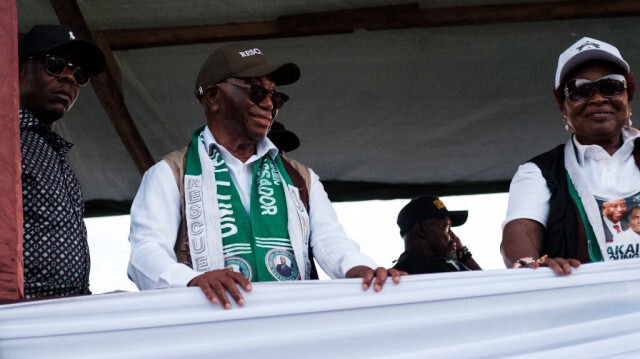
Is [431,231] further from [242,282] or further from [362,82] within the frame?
[242,282]

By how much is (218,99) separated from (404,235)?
2023mm

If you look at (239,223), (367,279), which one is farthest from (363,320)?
(239,223)

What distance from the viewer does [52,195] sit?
2801 mm

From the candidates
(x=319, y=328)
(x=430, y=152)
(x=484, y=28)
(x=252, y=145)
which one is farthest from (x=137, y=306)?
(x=430, y=152)

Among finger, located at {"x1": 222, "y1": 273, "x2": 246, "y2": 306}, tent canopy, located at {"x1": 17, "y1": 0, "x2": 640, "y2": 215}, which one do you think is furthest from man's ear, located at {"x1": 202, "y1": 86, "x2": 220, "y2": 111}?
tent canopy, located at {"x1": 17, "y1": 0, "x2": 640, "y2": 215}

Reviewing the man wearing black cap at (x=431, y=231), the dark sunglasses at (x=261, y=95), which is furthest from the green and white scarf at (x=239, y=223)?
the man wearing black cap at (x=431, y=231)

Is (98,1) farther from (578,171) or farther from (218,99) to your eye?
(578,171)

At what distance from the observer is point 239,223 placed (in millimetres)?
2789

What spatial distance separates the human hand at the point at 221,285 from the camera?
7.35 ft

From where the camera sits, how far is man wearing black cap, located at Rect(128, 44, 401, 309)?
264 cm

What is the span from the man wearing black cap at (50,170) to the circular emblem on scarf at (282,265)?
571mm

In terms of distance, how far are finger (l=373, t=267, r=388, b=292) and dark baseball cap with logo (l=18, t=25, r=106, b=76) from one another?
1.38m

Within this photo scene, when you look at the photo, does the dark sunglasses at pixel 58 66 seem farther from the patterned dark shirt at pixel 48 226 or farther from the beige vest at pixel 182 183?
the beige vest at pixel 182 183

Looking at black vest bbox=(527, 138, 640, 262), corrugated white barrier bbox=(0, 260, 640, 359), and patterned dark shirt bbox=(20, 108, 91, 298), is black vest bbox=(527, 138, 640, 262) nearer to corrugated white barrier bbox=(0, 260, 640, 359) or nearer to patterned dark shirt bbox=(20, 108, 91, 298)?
corrugated white barrier bbox=(0, 260, 640, 359)
